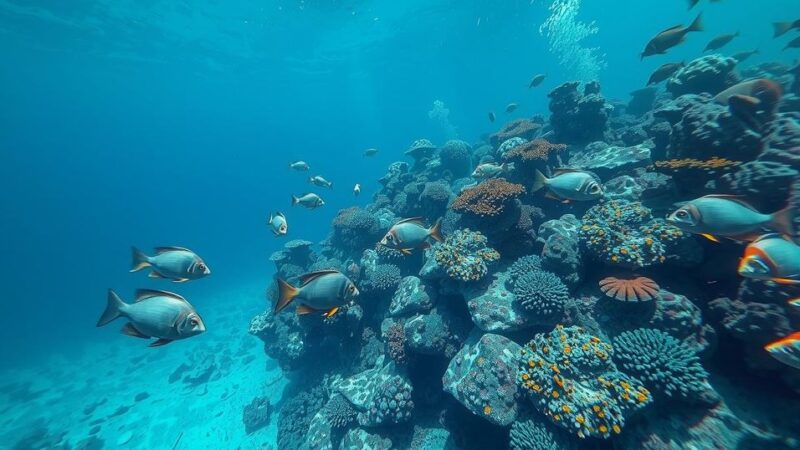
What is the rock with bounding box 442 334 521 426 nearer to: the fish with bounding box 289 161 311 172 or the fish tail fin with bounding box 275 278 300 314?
the fish tail fin with bounding box 275 278 300 314

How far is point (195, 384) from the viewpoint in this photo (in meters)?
18.4

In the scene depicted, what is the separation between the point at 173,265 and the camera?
4207mm

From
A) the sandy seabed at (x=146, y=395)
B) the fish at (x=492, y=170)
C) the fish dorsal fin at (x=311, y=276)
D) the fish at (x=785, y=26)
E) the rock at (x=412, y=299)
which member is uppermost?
the fish at (x=785, y=26)

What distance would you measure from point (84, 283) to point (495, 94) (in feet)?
441

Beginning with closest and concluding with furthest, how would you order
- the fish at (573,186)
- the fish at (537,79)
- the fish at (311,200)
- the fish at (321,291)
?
the fish at (321,291), the fish at (573,186), the fish at (311,200), the fish at (537,79)

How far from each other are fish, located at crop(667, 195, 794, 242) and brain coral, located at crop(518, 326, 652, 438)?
82.6 inches

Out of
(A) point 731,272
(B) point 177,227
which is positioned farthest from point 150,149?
(A) point 731,272

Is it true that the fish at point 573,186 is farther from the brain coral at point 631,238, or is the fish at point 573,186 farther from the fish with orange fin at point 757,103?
the fish with orange fin at point 757,103

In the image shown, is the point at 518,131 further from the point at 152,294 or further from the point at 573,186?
the point at 152,294

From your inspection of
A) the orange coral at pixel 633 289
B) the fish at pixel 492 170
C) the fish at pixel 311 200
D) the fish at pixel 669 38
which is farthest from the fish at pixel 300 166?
the fish at pixel 669 38

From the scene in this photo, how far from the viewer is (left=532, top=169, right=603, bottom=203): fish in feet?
15.4

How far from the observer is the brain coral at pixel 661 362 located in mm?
3863

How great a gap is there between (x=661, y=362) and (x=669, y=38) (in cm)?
785

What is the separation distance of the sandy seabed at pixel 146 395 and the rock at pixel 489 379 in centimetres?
1054
